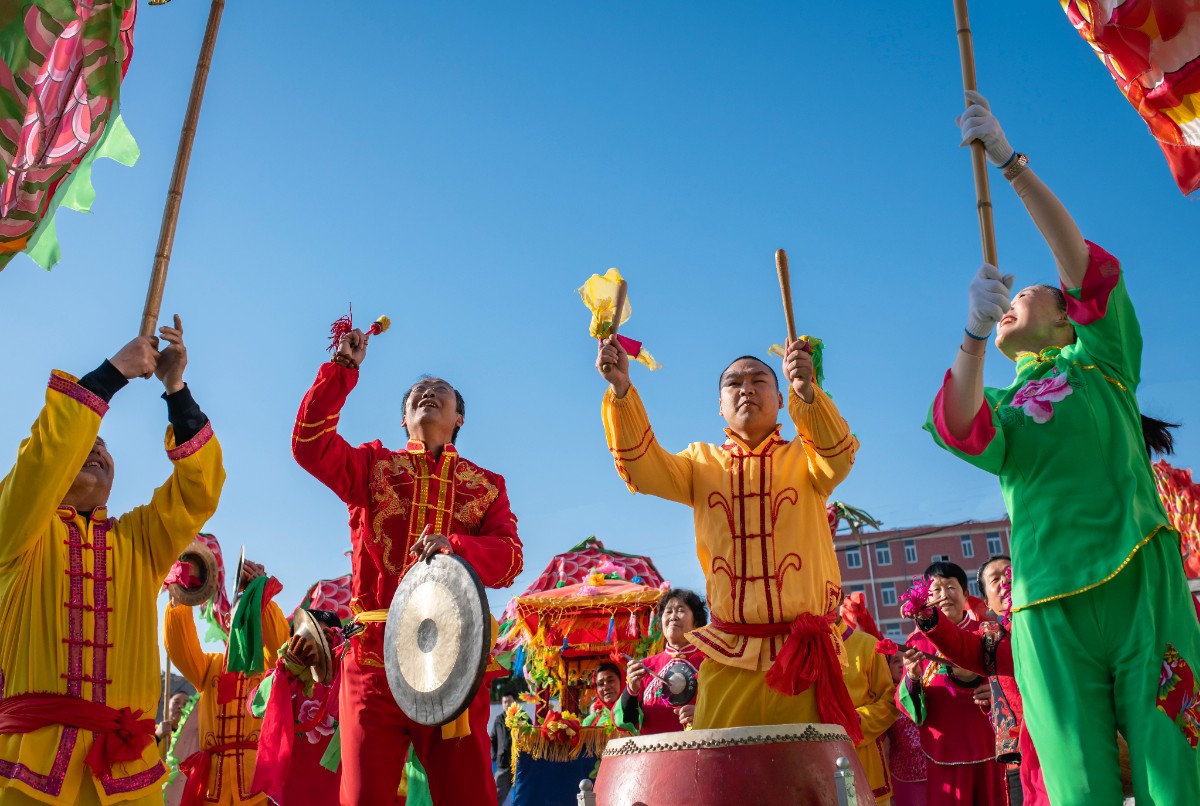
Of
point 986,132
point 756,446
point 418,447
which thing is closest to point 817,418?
point 756,446

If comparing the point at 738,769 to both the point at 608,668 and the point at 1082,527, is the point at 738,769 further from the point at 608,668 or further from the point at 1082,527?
the point at 608,668

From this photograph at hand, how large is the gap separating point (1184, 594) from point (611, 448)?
2044mm

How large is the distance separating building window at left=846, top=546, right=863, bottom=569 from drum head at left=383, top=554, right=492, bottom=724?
194 ft

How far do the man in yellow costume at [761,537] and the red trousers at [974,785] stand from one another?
275 cm

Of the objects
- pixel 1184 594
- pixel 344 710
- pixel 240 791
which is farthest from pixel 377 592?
pixel 240 791

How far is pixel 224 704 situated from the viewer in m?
7.56

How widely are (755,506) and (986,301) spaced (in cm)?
131

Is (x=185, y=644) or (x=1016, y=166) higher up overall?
(x=1016, y=166)

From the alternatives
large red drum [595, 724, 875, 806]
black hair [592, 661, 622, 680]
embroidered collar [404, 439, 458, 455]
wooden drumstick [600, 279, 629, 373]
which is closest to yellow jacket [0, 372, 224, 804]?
embroidered collar [404, 439, 458, 455]

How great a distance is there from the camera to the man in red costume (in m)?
4.15

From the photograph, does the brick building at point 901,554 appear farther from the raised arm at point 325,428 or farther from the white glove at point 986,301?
the white glove at point 986,301

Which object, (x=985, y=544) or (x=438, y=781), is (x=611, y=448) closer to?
(x=438, y=781)

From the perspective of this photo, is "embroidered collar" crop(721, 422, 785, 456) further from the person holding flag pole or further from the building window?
the building window

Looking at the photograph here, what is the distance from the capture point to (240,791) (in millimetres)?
7336
